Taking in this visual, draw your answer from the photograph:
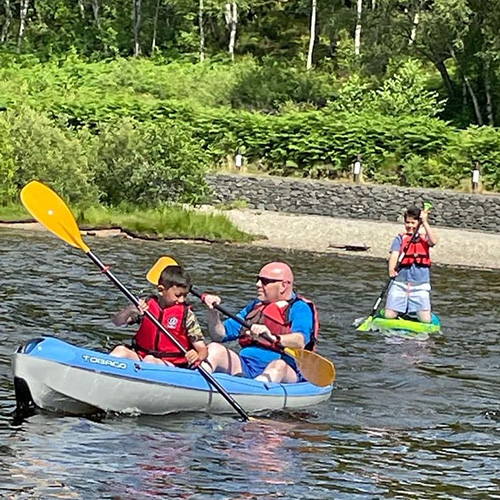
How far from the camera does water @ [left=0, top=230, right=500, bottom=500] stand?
743 cm

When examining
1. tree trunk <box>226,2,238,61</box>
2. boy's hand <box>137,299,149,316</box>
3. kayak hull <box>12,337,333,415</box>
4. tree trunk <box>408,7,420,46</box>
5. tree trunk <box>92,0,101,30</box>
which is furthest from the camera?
tree trunk <box>92,0,101,30</box>

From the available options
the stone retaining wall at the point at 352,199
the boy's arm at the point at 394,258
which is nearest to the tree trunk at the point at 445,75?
the stone retaining wall at the point at 352,199

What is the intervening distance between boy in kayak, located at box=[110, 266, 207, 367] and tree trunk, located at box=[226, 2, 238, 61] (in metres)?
34.6

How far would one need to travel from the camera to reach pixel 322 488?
7.50 m

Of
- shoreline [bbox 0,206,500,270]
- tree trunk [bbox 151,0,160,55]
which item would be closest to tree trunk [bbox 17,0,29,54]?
tree trunk [bbox 151,0,160,55]

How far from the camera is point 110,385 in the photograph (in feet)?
28.3

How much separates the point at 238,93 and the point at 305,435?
96.9 ft

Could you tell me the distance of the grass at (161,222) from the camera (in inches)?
913

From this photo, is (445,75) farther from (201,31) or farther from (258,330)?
(258,330)

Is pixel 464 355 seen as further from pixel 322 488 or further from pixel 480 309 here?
pixel 322 488

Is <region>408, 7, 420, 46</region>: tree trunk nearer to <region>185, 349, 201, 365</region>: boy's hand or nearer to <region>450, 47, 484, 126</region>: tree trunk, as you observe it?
<region>450, 47, 484, 126</region>: tree trunk

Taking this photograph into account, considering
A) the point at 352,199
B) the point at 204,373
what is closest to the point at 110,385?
the point at 204,373

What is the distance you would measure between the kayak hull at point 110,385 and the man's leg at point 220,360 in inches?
7.0

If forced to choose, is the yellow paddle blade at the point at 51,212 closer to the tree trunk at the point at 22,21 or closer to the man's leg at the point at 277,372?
the man's leg at the point at 277,372
